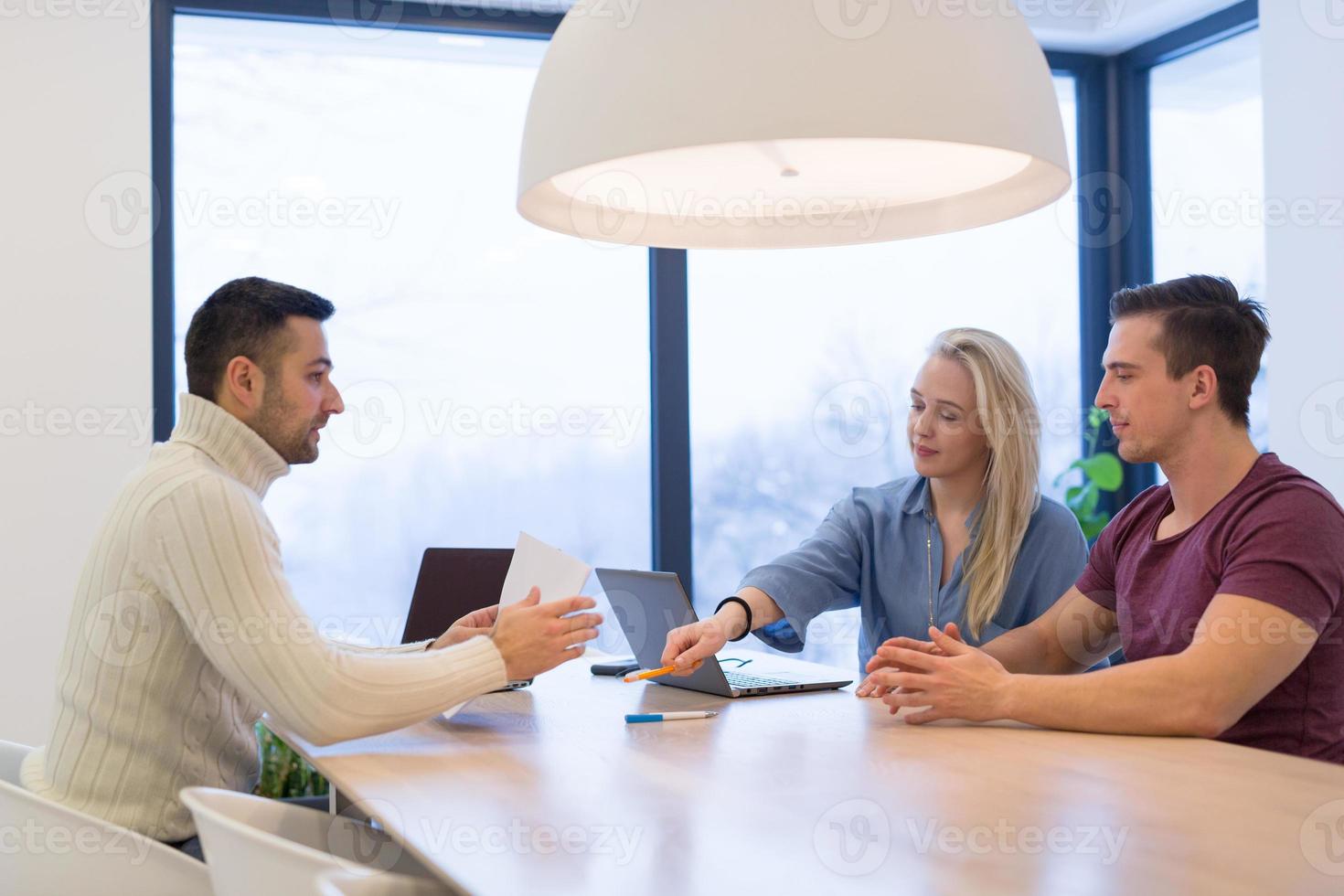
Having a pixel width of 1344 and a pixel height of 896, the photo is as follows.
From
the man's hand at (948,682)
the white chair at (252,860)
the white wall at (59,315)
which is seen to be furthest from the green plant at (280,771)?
the man's hand at (948,682)

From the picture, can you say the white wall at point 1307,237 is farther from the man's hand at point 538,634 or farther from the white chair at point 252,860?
the white chair at point 252,860

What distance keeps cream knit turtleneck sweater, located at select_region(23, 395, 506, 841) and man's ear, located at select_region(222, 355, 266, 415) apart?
0.50ft

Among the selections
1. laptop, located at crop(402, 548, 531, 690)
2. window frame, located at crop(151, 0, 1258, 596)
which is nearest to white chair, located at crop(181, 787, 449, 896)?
laptop, located at crop(402, 548, 531, 690)

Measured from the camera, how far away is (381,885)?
1.44m

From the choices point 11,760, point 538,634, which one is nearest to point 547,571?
point 538,634

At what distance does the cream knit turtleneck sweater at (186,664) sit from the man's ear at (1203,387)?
48.1 inches

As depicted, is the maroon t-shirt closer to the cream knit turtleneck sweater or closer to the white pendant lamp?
the white pendant lamp

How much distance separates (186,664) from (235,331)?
55 centimetres

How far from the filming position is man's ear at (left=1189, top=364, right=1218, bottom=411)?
2.10 meters

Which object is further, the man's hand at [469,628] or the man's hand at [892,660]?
the man's hand at [469,628]

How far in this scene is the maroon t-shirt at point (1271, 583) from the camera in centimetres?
182

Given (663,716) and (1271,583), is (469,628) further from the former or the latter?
(1271,583)

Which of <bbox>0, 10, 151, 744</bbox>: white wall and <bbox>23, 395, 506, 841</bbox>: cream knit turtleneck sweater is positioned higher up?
<bbox>0, 10, 151, 744</bbox>: white wall

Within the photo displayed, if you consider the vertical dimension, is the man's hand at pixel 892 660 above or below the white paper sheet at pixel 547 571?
below
